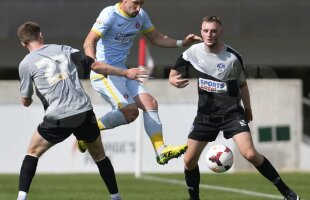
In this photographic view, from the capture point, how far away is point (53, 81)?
9.55 metres

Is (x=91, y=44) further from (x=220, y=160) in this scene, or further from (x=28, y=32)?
(x=220, y=160)

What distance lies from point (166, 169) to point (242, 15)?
6.08 m

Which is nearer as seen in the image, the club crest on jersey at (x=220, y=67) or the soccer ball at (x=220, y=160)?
the club crest on jersey at (x=220, y=67)

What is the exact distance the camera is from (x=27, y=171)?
9.71 m

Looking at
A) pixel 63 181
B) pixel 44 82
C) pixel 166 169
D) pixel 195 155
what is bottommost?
A: pixel 166 169

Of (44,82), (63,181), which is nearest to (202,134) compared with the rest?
(44,82)

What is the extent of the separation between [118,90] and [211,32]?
1.60 meters

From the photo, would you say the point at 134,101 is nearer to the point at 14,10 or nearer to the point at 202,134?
the point at 202,134

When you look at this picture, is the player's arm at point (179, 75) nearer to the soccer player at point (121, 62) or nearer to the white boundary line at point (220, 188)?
the soccer player at point (121, 62)

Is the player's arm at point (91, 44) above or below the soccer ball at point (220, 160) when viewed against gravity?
above

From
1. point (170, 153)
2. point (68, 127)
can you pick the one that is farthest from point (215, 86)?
point (68, 127)

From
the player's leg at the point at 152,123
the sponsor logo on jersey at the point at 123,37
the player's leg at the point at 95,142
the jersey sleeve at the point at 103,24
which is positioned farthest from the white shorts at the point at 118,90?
the player's leg at the point at 95,142

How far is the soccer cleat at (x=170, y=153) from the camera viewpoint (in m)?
10.3

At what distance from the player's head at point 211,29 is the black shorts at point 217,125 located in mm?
884
